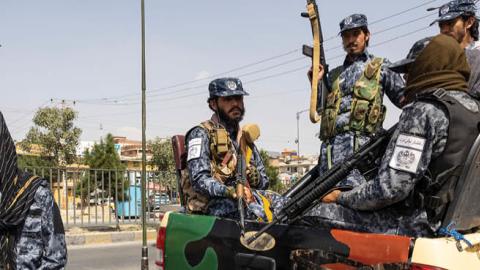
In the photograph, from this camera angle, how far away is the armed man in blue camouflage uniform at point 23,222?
2.89 m

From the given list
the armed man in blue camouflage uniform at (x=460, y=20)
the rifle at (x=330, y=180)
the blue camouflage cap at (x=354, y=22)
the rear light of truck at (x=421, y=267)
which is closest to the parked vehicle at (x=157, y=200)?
the blue camouflage cap at (x=354, y=22)

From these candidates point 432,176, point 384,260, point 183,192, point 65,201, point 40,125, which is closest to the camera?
point 384,260

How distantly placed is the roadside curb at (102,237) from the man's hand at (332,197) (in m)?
9.86

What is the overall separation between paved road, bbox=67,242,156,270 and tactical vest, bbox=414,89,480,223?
7.52 m

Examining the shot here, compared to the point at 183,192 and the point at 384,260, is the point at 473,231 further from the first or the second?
the point at 183,192

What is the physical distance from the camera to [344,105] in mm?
3973

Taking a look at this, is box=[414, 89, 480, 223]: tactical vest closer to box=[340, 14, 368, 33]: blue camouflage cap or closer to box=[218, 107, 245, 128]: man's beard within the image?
box=[340, 14, 368, 33]: blue camouflage cap

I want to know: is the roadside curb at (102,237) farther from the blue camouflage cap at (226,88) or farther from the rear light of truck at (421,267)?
the rear light of truck at (421,267)

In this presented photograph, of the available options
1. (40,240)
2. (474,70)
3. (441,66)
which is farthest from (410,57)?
(40,240)

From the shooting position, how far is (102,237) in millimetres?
12531

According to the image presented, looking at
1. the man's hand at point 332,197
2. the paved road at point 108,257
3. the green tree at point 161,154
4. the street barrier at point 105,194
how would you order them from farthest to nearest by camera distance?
the green tree at point 161,154
the street barrier at point 105,194
the paved road at point 108,257
the man's hand at point 332,197

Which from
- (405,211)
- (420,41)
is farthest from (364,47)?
(405,211)

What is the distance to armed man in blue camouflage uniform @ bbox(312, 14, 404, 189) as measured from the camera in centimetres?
385

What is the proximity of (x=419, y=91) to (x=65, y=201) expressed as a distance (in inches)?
406
